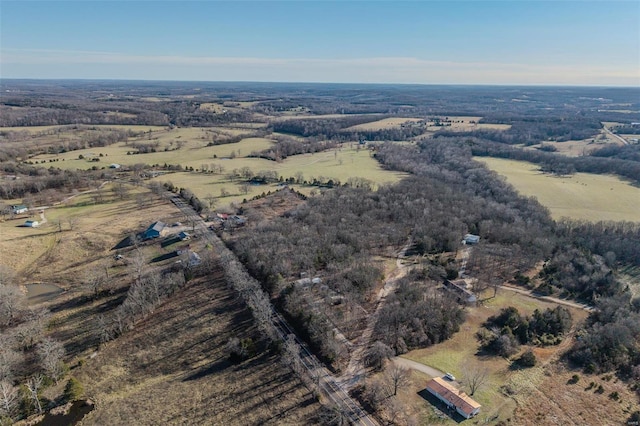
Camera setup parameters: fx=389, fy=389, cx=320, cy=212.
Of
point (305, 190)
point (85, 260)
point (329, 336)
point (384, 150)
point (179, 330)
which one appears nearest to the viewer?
point (329, 336)

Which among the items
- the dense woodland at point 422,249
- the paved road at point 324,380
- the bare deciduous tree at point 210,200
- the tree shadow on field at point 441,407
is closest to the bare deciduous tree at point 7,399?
the dense woodland at point 422,249

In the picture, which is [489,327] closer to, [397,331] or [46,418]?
[397,331]

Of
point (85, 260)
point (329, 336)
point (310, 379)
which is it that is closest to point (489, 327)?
point (329, 336)

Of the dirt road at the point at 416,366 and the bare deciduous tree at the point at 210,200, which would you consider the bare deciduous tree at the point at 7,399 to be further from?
the bare deciduous tree at the point at 210,200

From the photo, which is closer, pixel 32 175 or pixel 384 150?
pixel 32 175

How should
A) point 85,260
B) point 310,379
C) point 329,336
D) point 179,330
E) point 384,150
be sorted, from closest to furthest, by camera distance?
point 310,379 → point 329,336 → point 179,330 → point 85,260 → point 384,150

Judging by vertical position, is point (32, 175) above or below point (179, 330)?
above

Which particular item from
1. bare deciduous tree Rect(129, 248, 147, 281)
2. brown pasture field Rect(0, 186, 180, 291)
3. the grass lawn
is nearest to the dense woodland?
the grass lawn

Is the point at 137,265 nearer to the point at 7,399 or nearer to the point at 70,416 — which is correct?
the point at 7,399
